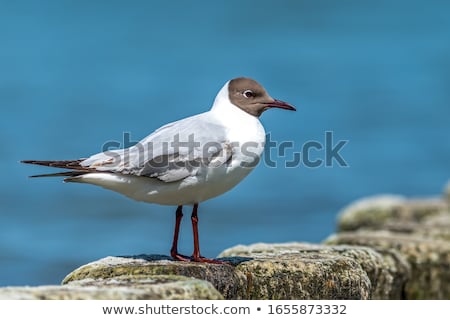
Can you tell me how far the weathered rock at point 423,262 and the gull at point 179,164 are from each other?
2269 mm

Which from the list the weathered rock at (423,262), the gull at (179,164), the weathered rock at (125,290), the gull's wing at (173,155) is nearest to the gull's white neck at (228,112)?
the gull at (179,164)

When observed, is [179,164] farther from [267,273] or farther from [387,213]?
[387,213]

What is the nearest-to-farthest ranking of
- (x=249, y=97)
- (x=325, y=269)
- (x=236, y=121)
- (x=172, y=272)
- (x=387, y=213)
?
(x=172, y=272) < (x=325, y=269) < (x=236, y=121) < (x=249, y=97) < (x=387, y=213)

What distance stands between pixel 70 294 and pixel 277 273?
68.4 inches

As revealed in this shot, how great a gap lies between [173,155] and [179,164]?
9 centimetres

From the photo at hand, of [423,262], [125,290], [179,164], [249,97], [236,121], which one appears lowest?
[125,290]

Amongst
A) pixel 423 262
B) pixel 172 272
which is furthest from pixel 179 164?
pixel 423 262

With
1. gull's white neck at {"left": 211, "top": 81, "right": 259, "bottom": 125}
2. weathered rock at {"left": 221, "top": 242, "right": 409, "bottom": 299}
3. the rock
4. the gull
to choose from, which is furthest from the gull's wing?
the rock

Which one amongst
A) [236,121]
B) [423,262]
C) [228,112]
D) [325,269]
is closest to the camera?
[325,269]

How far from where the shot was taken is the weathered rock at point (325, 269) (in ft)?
19.1

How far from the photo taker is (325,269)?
5.95 m

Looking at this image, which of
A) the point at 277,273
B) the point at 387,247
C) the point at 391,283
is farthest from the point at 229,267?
the point at 387,247

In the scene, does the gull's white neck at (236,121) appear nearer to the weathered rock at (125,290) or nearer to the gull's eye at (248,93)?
the gull's eye at (248,93)

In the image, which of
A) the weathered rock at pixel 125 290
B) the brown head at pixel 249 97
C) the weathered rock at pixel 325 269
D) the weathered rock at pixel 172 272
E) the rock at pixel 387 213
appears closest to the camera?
the weathered rock at pixel 125 290
